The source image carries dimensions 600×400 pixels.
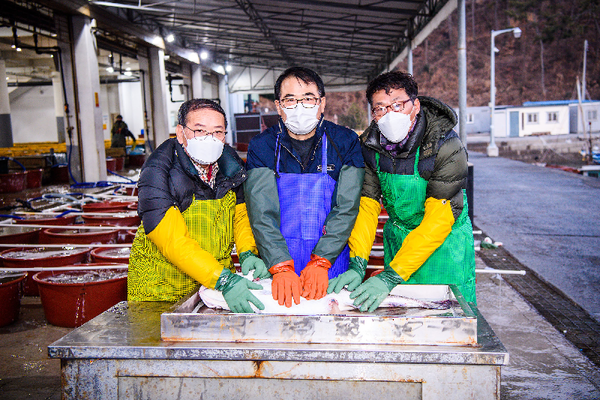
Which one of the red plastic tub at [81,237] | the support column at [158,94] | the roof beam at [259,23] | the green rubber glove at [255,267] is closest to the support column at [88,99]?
the roof beam at [259,23]

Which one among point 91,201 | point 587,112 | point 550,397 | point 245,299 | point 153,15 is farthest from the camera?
point 587,112

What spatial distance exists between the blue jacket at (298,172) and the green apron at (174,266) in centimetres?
16

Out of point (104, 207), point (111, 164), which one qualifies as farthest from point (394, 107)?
point (111, 164)

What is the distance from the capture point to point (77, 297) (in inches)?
147

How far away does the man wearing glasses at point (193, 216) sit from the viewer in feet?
6.93

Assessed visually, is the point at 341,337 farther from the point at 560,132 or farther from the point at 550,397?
the point at 560,132

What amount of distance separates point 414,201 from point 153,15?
13.7 m

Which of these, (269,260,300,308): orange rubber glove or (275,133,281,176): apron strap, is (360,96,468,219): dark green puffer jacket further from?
(269,260,300,308): orange rubber glove

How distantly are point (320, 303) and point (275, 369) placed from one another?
386mm

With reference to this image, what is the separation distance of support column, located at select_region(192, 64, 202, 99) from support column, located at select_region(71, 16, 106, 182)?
890 centimetres

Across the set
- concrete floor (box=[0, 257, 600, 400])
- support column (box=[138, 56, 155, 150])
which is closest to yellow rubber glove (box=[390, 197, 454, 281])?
concrete floor (box=[0, 257, 600, 400])

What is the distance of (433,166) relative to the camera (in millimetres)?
2396

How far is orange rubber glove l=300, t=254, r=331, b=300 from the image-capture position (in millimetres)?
2082

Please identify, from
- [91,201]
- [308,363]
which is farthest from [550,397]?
[91,201]
